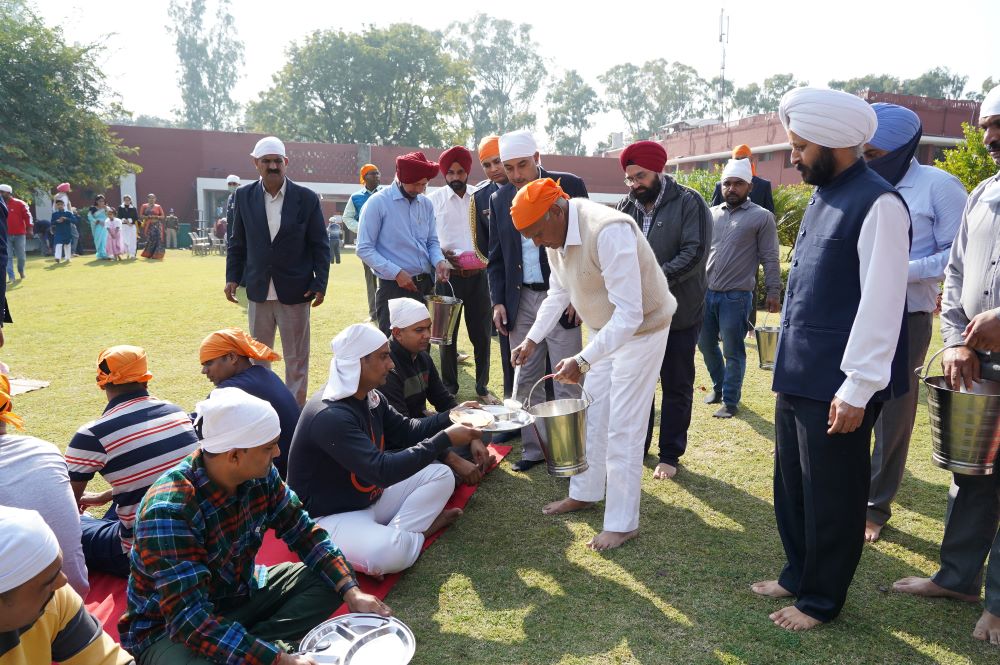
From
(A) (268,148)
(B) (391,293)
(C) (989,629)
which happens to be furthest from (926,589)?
(A) (268,148)

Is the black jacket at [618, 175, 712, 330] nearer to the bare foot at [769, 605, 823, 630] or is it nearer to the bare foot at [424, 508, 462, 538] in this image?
the bare foot at [424, 508, 462, 538]

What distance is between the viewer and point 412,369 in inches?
178

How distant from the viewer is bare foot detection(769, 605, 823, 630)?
3.01m

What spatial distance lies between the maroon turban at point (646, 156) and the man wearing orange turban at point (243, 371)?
261 cm

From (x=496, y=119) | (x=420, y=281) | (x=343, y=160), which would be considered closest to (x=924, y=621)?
(x=420, y=281)

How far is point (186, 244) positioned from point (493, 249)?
2881 cm

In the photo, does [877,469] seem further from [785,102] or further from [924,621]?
[785,102]

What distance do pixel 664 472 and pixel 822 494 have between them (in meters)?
1.92

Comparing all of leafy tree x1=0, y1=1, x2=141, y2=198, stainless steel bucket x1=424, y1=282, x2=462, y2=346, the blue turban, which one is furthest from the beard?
leafy tree x1=0, y1=1, x2=141, y2=198

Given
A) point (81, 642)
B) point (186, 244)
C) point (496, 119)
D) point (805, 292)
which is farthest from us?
point (496, 119)

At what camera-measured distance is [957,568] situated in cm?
319

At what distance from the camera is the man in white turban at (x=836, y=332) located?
103 inches

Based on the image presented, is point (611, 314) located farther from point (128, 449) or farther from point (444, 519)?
point (128, 449)

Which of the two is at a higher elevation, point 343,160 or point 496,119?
point 496,119
